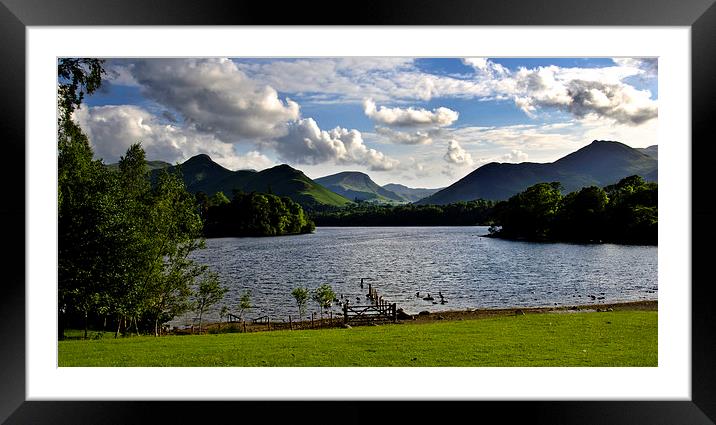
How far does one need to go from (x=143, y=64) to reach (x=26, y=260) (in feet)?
64.8

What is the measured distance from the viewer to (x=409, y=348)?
7.40m

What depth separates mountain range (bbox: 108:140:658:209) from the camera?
91.4ft

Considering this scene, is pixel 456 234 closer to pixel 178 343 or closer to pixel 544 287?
pixel 544 287

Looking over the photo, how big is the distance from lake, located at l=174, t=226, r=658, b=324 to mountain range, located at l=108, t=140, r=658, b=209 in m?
2.73

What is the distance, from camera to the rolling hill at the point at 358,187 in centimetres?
2848

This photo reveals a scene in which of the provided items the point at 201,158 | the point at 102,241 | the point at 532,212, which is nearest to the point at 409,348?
the point at 102,241

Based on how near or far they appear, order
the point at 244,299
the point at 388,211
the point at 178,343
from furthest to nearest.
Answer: the point at 388,211
the point at 244,299
the point at 178,343

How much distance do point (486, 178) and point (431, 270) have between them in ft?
22.1

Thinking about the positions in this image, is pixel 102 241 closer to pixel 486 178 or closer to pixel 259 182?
pixel 486 178

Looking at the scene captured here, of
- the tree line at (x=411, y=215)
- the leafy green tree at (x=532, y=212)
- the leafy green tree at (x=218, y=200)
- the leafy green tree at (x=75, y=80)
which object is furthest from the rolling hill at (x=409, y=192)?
the leafy green tree at (x=75, y=80)

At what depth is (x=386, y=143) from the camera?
86.2 feet

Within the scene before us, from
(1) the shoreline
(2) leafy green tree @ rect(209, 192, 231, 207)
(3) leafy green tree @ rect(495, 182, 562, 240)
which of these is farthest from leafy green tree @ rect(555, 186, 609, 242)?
(2) leafy green tree @ rect(209, 192, 231, 207)
